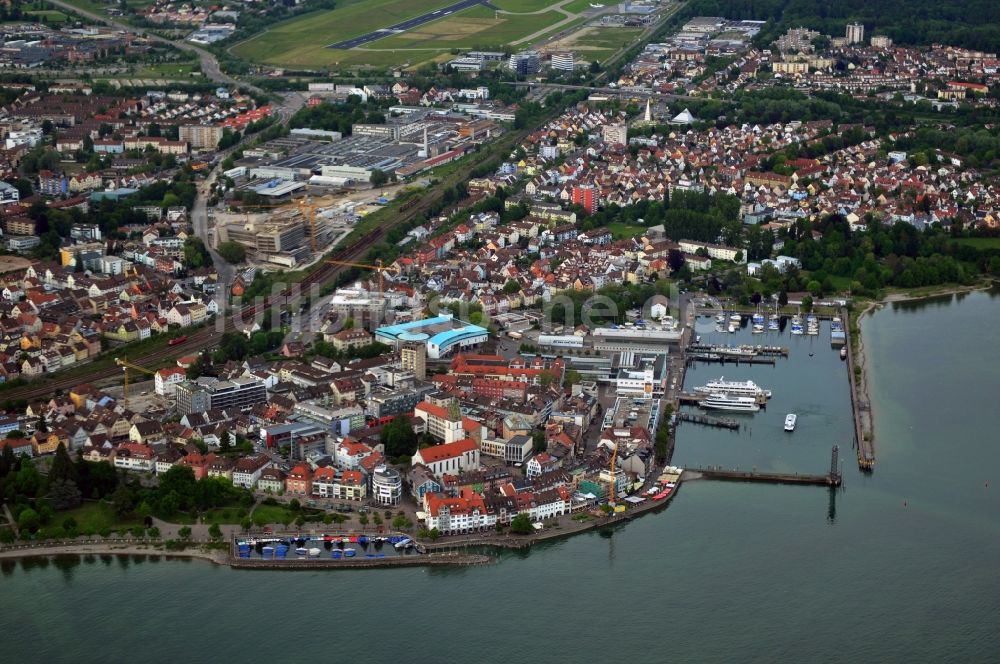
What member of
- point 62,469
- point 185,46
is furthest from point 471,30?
point 62,469

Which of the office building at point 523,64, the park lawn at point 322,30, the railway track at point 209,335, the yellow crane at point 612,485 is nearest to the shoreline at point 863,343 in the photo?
the yellow crane at point 612,485

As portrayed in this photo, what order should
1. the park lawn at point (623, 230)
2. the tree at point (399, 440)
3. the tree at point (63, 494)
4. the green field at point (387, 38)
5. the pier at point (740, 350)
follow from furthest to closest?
the green field at point (387, 38) < the park lawn at point (623, 230) < the pier at point (740, 350) < the tree at point (399, 440) < the tree at point (63, 494)

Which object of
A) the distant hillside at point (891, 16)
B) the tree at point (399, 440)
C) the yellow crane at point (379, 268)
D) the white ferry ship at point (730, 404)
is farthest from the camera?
the distant hillside at point (891, 16)

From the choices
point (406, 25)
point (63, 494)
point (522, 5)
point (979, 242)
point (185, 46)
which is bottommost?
point (979, 242)

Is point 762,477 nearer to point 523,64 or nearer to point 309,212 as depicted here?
point 309,212

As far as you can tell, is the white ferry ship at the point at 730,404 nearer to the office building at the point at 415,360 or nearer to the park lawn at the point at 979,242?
the office building at the point at 415,360

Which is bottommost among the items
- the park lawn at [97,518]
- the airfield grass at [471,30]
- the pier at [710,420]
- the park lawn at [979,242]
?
the pier at [710,420]

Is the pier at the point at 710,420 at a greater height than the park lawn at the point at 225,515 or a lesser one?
lesser
